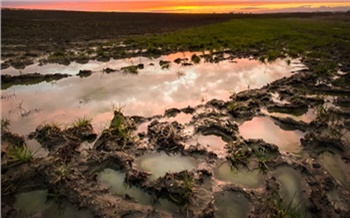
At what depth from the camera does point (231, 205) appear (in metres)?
5.43

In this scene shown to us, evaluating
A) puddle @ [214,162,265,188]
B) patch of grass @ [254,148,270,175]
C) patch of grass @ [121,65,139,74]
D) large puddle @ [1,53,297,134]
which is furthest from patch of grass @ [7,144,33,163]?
patch of grass @ [121,65,139,74]

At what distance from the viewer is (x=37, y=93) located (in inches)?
462

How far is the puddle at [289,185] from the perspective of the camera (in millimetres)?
5555

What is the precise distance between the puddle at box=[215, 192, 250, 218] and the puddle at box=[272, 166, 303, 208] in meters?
0.83

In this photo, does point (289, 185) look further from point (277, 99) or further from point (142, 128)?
point (277, 99)

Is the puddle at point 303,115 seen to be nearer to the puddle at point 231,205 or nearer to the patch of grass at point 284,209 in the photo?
the patch of grass at point 284,209

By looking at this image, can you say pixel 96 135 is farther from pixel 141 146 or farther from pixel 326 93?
pixel 326 93

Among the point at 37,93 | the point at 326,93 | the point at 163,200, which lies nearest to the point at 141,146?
the point at 163,200

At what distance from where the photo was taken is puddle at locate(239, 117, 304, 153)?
25.2 feet

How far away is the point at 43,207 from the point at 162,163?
8.90 ft

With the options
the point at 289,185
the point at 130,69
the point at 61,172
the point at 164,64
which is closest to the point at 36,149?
the point at 61,172

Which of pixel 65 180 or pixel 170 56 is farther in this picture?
pixel 170 56

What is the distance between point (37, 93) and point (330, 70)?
14824 millimetres

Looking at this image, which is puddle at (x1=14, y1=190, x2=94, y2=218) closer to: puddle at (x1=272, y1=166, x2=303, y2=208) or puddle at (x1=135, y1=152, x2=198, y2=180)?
puddle at (x1=135, y1=152, x2=198, y2=180)
